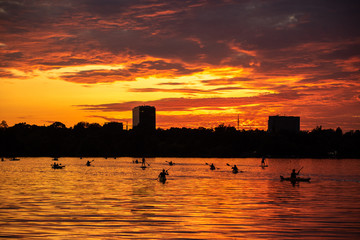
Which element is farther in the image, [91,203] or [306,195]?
[306,195]

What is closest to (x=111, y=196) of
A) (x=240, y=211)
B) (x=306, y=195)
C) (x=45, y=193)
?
(x=45, y=193)

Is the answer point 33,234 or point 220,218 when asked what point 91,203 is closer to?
point 220,218

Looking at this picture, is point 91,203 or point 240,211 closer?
point 240,211

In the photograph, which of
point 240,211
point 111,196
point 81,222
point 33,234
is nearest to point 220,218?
point 240,211

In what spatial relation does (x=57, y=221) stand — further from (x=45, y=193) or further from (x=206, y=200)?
(x=45, y=193)

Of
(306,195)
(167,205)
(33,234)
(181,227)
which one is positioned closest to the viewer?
(33,234)

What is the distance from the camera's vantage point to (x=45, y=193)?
69375 millimetres

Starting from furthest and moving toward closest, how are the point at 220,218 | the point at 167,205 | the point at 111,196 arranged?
the point at 111,196, the point at 167,205, the point at 220,218

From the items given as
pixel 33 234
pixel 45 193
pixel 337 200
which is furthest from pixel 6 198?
pixel 337 200

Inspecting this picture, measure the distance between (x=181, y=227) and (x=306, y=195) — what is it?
124 feet

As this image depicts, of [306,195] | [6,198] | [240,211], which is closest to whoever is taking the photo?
[240,211]

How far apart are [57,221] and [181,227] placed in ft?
34.2

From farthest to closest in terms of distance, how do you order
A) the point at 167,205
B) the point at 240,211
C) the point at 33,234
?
the point at 167,205
the point at 240,211
the point at 33,234

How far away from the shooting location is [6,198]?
61.9 meters
